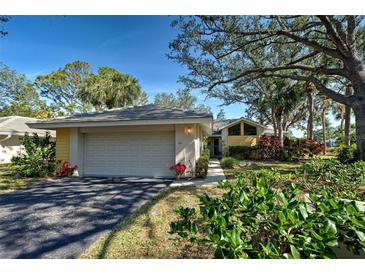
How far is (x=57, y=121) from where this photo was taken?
27.9ft

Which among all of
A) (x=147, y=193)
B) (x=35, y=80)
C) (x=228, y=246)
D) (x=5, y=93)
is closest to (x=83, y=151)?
(x=147, y=193)

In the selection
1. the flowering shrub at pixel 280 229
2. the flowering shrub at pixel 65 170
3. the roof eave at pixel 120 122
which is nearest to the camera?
the flowering shrub at pixel 280 229

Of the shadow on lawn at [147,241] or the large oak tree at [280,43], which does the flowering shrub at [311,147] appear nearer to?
the large oak tree at [280,43]

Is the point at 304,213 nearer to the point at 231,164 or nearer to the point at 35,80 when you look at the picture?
the point at 231,164

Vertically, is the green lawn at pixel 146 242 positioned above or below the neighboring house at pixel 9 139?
below

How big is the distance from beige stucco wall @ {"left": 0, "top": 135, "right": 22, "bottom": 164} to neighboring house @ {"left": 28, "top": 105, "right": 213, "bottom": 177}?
8.49 meters

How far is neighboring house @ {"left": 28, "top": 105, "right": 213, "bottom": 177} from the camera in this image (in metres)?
8.05

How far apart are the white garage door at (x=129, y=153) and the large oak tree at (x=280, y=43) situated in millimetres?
4821

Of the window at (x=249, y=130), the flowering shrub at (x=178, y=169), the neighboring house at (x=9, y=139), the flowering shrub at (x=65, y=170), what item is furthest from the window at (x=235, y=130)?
the neighboring house at (x=9, y=139)

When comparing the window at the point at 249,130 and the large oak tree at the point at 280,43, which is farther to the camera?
the window at the point at 249,130

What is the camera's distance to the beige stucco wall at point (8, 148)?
1366cm

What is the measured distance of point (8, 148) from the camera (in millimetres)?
14078

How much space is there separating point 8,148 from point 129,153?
12747 mm

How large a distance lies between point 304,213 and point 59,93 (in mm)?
32065
